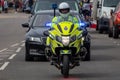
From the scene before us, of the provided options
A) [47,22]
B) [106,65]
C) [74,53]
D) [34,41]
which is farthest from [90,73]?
[47,22]

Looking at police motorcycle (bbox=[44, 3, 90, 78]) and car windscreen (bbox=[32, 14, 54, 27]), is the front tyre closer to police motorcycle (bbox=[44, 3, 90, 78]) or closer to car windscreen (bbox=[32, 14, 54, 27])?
police motorcycle (bbox=[44, 3, 90, 78])

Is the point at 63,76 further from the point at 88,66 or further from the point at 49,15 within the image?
the point at 49,15

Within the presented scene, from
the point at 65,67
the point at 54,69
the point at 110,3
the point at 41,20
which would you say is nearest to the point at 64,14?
the point at 65,67

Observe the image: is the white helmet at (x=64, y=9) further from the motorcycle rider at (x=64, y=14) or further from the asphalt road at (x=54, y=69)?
the asphalt road at (x=54, y=69)

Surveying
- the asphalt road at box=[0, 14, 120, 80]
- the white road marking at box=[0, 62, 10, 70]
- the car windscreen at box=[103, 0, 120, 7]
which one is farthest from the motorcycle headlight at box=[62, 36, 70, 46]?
the car windscreen at box=[103, 0, 120, 7]

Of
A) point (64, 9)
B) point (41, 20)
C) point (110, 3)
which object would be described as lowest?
point (110, 3)

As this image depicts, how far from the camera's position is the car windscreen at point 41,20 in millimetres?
20359

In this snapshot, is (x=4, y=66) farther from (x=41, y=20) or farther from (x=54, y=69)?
(x=41, y=20)

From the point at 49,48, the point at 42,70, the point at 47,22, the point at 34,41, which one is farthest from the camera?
the point at 47,22

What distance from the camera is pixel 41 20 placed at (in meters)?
20.6

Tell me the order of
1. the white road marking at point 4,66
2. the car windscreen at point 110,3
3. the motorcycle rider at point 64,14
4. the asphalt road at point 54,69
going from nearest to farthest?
the asphalt road at point 54,69 < the motorcycle rider at point 64,14 < the white road marking at point 4,66 < the car windscreen at point 110,3

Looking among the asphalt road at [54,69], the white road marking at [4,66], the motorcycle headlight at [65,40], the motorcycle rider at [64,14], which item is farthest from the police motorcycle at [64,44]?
the white road marking at [4,66]

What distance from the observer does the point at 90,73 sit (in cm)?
1570

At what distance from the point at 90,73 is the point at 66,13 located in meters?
1.63
